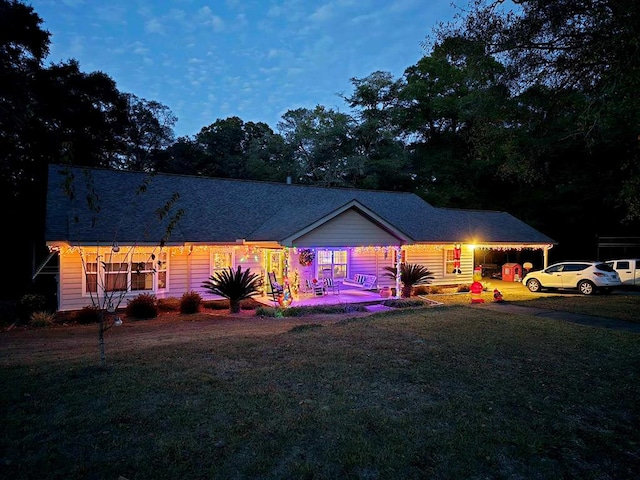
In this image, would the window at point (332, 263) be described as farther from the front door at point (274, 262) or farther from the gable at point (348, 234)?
the gable at point (348, 234)

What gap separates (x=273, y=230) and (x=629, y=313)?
13.6 m

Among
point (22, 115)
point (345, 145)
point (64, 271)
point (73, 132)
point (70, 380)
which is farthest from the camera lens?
point (345, 145)

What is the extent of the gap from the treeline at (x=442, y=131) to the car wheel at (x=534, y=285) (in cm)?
538

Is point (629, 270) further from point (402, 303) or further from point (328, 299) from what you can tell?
point (328, 299)

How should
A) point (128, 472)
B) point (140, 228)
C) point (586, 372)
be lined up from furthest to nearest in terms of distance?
point (140, 228) < point (586, 372) < point (128, 472)

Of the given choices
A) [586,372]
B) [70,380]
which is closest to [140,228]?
[70,380]

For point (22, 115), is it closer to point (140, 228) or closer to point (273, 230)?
point (140, 228)

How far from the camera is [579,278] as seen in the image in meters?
20.2

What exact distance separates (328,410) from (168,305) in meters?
12.1

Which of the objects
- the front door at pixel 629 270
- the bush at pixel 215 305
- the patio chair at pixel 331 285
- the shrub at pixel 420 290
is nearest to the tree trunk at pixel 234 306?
the bush at pixel 215 305

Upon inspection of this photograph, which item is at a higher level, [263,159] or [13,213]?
[263,159]

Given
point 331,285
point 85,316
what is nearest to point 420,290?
point 331,285

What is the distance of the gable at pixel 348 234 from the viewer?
53.0ft

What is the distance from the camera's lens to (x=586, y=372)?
710 centimetres
